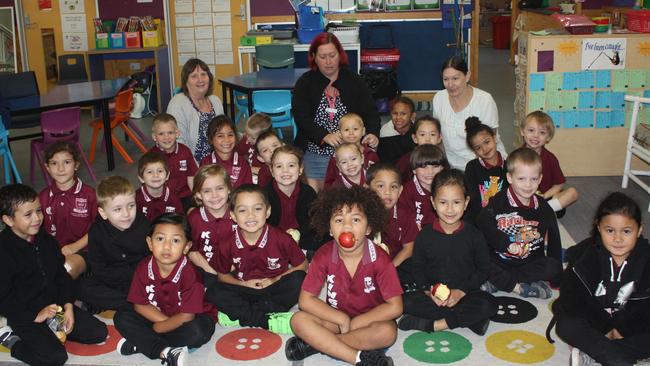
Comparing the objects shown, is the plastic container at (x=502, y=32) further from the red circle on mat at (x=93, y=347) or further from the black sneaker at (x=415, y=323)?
the red circle on mat at (x=93, y=347)

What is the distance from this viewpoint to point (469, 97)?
14.1 feet

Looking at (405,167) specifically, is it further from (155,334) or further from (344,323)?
(155,334)

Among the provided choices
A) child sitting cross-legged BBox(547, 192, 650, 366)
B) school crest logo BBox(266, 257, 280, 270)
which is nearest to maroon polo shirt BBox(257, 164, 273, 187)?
school crest logo BBox(266, 257, 280, 270)

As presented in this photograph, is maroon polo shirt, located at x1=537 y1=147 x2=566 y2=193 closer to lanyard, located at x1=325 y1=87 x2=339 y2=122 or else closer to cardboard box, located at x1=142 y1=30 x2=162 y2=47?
lanyard, located at x1=325 y1=87 x2=339 y2=122

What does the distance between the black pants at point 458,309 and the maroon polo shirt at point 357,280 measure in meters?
0.27

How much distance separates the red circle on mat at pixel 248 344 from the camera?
2830 millimetres

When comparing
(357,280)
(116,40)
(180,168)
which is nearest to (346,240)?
(357,280)

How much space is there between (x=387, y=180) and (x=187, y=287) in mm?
1113

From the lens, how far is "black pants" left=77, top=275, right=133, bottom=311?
315cm

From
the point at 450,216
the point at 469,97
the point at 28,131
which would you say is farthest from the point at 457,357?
the point at 28,131

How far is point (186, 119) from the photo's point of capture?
15.1 feet

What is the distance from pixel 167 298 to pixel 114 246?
45 centimetres

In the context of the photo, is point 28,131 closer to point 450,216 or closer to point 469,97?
point 469,97

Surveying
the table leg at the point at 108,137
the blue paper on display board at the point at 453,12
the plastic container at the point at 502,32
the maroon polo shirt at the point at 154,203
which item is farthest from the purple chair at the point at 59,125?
the plastic container at the point at 502,32
